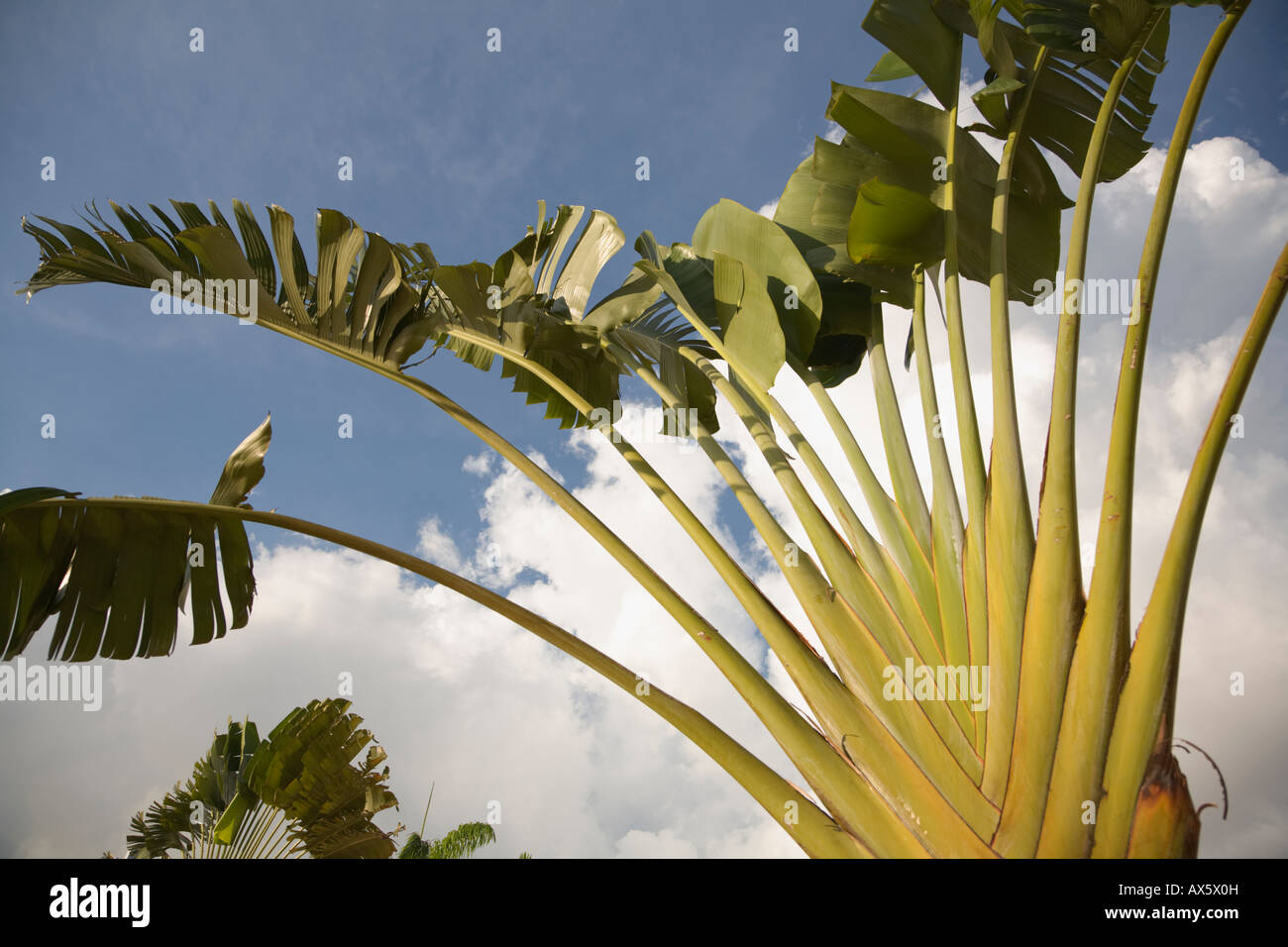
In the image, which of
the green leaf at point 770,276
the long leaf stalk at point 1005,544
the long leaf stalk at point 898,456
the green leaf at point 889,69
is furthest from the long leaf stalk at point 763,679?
the green leaf at point 889,69

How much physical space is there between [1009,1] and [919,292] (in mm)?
1184

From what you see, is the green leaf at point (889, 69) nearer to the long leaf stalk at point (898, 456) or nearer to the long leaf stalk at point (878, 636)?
the long leaf stalk at point (898, 456)

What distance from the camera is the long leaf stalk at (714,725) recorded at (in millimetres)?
1781

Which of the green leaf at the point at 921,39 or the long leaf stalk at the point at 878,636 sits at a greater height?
the green leaf at the point at 921,39

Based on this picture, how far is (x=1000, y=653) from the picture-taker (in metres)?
1.81

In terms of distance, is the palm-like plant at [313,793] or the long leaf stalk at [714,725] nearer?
the long leaf stalk at [714,725]

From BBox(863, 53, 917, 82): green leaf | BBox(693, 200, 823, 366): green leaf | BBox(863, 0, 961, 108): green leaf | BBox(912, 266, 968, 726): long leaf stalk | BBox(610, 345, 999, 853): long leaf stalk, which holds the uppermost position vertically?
BBox(863, 53, 917, 82): green leaf

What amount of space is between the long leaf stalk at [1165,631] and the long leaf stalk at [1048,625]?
133mm

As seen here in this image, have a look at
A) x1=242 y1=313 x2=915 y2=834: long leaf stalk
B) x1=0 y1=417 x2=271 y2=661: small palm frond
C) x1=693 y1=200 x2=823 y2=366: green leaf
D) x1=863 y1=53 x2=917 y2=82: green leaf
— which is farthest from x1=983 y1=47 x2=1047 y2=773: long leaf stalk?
x1=0 y1=417 x2=271 y2=661: small palm frond

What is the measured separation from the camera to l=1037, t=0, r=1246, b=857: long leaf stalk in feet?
5.13

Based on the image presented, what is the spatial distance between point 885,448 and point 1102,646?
1131 mm

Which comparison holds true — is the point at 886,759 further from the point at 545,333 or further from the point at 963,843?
the point at 545,333

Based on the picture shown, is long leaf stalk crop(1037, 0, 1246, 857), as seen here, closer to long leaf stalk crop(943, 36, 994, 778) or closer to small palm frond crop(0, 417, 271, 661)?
long leaf stalk crop(943, 36, 994, 778)
